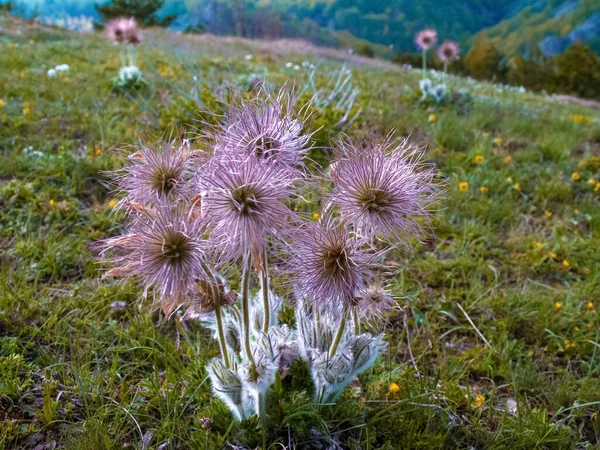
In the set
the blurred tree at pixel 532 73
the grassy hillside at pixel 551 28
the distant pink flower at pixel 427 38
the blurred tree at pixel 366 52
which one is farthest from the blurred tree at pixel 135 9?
the grassy hillside at pixel 551 28

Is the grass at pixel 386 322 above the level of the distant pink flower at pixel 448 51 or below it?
below

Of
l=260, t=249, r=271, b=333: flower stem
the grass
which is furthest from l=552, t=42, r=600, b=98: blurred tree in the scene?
l=260, t=249, r=271, b=333: flower stem

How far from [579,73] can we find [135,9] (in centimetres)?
3748

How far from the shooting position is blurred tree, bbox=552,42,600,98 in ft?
129

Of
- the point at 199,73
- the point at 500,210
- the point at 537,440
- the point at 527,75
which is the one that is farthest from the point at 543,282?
the point at 527,75

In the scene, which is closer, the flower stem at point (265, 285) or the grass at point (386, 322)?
the flower stem at point (265, 285)

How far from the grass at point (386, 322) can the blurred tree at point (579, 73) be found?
135 ft

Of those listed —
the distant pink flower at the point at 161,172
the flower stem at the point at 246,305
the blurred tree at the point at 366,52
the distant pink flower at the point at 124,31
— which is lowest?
the blurred tree at the point at 366,52

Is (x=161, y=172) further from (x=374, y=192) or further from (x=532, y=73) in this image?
(x=532, y=73)

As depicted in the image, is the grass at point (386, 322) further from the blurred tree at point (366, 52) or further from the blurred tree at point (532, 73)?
the blurred tree at point (532, 73)

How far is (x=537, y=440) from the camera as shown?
7.07 ft

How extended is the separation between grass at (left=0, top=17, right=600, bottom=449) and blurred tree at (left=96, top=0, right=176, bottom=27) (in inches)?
1340

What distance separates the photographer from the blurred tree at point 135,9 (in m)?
34.8

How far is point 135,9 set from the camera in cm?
3553
